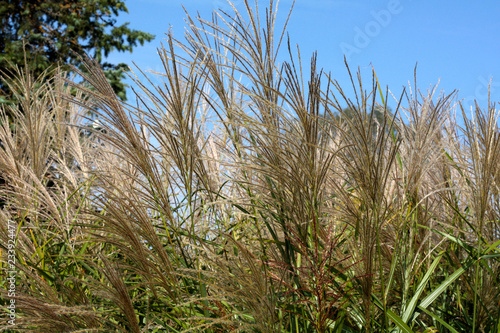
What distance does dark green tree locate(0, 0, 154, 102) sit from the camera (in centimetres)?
1484

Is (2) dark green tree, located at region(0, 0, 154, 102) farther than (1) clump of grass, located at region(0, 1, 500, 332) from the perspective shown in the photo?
Yes

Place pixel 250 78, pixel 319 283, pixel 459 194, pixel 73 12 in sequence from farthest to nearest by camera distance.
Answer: pixel 73 12 → pixel 459 194 → pixel 250 78 → pixel 319 283

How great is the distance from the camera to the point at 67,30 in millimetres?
15320

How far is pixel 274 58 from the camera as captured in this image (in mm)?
1730

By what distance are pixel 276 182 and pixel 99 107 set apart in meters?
0.79

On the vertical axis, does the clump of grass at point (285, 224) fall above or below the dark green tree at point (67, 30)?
below

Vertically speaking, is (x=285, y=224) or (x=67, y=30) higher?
(x=67, y=30)

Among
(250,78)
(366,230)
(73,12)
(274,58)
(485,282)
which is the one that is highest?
(73,12)

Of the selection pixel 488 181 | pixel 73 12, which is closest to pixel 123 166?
pixel 488 181

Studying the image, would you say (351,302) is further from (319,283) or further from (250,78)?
(250,78)

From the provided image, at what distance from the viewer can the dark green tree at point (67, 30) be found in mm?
14844

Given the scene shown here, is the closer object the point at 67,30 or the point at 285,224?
the point at 285,224

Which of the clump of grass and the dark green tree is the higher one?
the dark green tree

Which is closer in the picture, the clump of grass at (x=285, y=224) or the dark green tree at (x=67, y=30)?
the clump of grass at (x=285, y=224)
